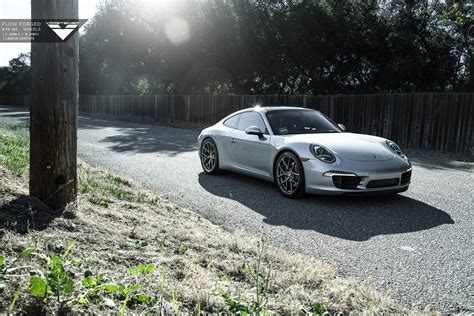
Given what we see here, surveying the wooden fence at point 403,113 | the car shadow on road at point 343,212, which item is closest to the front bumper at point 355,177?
the car shadow on road at point 343,212

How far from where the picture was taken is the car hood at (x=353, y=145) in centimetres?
600

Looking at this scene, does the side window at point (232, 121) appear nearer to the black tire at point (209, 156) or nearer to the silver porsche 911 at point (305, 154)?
the silver porsche 911 at point (305, 154)

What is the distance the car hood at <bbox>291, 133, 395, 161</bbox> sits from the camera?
6.00 metres

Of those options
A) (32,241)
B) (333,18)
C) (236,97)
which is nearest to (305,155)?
(32,241)

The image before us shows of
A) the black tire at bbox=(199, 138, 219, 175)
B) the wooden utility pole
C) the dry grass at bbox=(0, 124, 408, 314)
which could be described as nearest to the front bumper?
the dry grass at bbox=(0, 124, 408, 314)

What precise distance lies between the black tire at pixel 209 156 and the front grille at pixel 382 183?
10.5ft

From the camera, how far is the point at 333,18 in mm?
28219

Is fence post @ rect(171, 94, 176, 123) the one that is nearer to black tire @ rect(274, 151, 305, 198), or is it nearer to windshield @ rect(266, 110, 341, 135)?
windshield @ rect(266, 110, 341, 135)

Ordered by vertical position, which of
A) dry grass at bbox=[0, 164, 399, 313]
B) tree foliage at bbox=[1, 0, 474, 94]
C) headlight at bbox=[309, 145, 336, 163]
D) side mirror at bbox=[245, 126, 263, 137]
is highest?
tree foliage at bbox=[1, 0, 474, 94]

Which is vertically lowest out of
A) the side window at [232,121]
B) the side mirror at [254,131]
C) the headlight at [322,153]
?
the headlight at [322,153]

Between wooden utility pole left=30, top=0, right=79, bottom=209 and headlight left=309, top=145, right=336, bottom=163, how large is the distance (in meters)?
3.33

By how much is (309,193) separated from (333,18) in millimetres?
24511

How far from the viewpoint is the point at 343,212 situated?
18.4ft

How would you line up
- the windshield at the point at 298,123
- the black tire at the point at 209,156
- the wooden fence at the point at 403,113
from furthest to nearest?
the wooden fence at the point at 403,113 < the black tire at the point at 209,156 < the windshield at the point at 298,123
